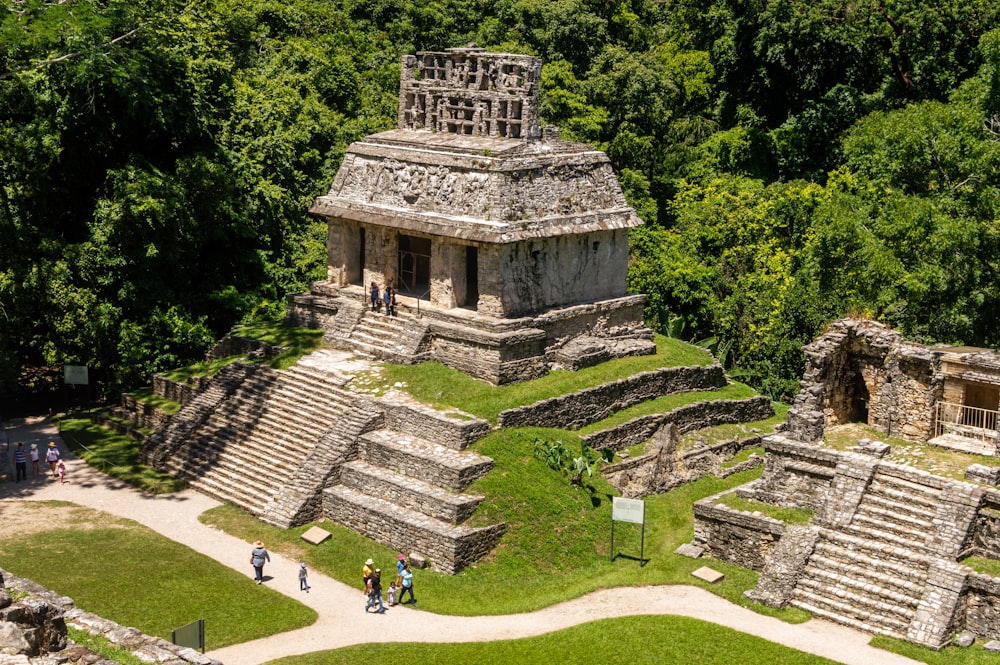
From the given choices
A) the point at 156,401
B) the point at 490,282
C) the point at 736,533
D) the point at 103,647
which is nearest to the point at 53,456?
the point at 156,401

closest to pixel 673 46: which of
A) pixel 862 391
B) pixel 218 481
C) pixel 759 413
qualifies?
pixel 759 413

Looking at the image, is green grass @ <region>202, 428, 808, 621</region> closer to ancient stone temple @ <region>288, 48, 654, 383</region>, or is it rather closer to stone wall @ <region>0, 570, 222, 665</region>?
ancient stone temple @ <region>288, 48, 654, 383</region>

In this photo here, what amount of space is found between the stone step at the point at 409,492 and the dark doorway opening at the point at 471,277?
5559mm

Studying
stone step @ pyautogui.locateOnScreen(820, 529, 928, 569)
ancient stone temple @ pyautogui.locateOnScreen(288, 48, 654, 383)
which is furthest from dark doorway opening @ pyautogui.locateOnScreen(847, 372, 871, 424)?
ancient stone temple @ pyautogui.locateOnScreen(288, 48, 654, 383)

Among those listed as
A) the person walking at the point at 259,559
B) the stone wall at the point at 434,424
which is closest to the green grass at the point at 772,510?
the stone wall at the point at 434,424

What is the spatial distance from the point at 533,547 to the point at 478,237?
7.59 meters

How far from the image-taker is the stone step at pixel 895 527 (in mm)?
23205

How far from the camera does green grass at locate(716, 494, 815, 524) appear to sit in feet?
81.2

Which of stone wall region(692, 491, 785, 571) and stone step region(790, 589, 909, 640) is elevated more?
stone wall region(692, 491, 785, 571)

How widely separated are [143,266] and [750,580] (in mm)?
18245

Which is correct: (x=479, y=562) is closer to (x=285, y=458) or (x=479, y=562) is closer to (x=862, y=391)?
(x=285, y=458)

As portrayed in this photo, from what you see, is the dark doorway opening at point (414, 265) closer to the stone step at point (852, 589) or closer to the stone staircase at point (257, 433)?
the stone staircase at point (257, 433)

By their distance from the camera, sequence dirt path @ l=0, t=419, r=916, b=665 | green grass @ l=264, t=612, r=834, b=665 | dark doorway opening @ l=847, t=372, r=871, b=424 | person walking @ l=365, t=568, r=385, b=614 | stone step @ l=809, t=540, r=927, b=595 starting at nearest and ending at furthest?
green grass @ l=264, t=612, r=834, b=665 → dirt path @ l=0, t=419, r=916, b=665 → stone step @ l=809, t=540, r=927, b=595 → person walking @ l=365, t=568, r=385, b=614 → dark doorway opening @ l=847, t=372, r=871, b=424

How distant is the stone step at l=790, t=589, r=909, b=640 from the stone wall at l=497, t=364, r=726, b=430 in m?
7.23
